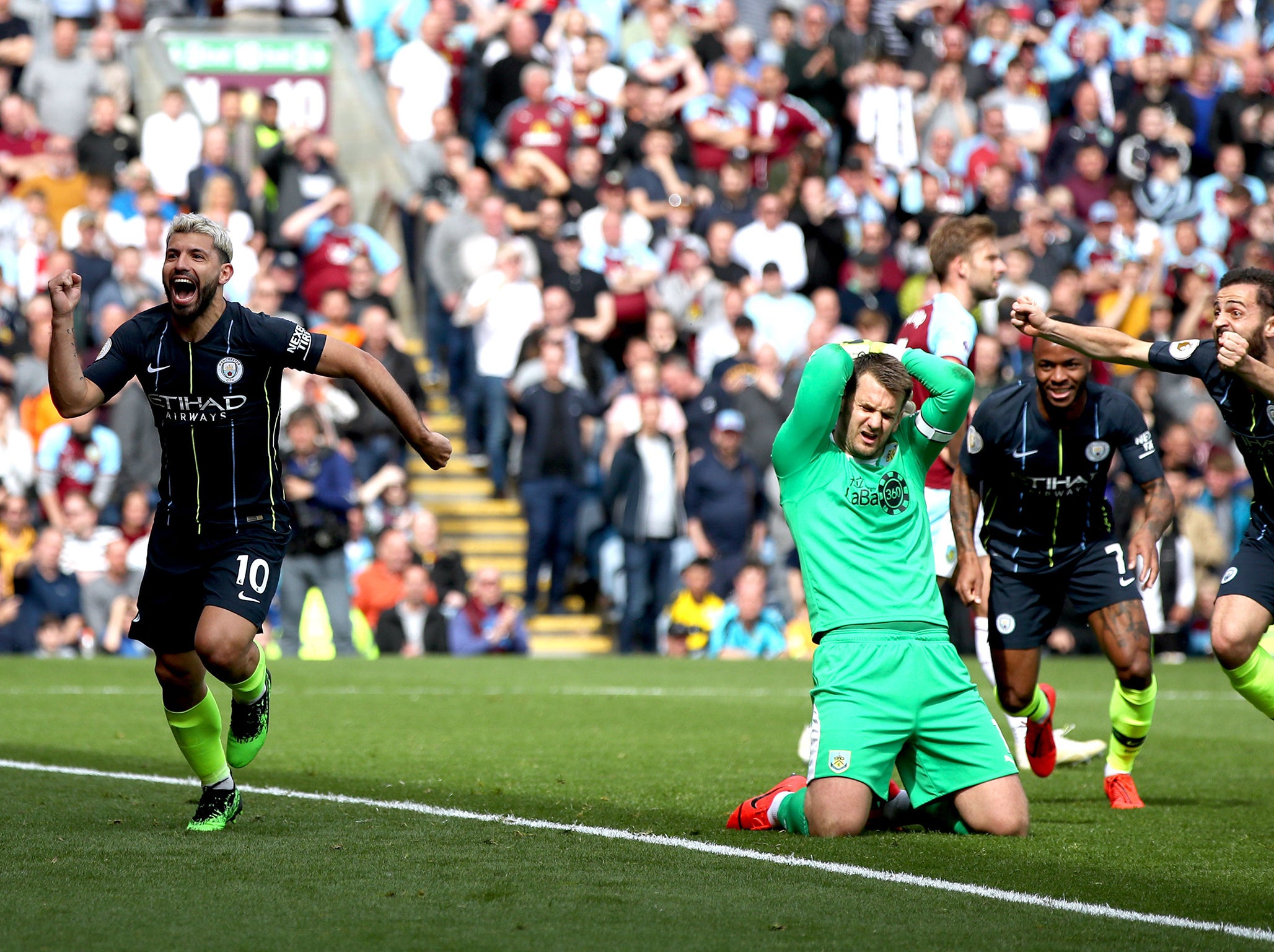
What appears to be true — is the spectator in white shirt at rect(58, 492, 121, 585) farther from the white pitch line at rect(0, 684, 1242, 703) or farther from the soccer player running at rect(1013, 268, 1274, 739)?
the soccer player running at rect(1013, 268, 1274, 739)

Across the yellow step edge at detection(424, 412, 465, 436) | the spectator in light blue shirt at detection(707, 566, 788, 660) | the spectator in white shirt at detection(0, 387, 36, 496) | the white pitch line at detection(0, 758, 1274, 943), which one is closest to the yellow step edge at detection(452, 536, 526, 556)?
the yellow step edge at detection(424, 412, 465, 436)

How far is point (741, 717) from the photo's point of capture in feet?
39.4

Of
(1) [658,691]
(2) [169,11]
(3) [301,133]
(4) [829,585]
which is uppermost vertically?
(2) [169,11]

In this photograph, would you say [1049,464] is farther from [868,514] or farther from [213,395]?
[213,395]

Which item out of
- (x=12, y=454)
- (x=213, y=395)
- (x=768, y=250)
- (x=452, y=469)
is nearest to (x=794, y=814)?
(x=213, y=395)

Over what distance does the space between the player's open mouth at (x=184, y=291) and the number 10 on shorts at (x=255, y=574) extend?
99cm

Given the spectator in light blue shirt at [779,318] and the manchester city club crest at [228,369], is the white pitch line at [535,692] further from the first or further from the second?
the manchester city club crest at [228,369]

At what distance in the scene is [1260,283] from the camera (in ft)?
24.0

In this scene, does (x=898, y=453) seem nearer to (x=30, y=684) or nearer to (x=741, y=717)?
(x=741, y=717)

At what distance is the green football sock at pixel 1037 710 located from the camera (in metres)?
8.63

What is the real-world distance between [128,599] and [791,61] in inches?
409

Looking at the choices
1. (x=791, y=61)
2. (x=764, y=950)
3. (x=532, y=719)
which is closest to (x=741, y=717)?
(x=532, y=719)

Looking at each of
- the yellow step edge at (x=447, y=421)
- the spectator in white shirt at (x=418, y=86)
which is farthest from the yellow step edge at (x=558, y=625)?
the spectator in white shirt at (x=418, y=86)

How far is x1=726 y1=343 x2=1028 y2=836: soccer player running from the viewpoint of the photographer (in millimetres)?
6945
